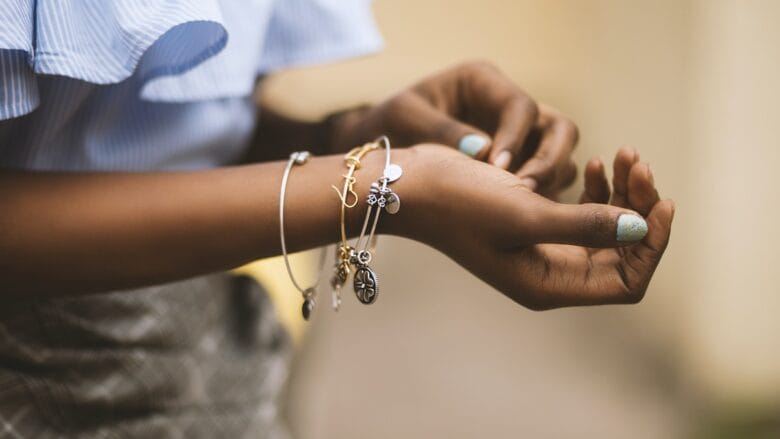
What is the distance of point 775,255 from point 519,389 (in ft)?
2.83

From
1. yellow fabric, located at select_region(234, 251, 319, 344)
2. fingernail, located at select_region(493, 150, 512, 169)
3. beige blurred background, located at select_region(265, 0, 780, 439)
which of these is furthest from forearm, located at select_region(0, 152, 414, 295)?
beige blurred background, located at select_region(265, 0, 780, 439)

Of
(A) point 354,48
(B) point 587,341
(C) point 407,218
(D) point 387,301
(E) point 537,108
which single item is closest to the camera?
(C) point 407,218

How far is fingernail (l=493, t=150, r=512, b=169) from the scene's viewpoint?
0.63 meters

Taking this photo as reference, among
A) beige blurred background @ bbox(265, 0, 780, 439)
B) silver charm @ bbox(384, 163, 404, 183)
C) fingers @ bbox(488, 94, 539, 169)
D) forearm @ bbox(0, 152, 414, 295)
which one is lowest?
beige blurred background @ bbox(265, 0, 780, 439)

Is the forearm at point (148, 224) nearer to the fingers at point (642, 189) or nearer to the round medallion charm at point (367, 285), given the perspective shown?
the round medallion charm at point (367, 285)

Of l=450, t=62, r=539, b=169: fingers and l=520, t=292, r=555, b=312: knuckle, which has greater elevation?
l=450, t=62, r=539, b=169: fingers

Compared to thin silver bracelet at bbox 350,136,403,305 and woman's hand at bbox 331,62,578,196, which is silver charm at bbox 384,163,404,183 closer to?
thin silver bracelet at bbox 350,136,403,305

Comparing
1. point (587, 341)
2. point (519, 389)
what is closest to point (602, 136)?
point (587, 341)

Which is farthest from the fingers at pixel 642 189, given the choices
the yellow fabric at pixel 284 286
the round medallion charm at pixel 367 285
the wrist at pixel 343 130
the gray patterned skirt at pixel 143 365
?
the yellow fabric at pixel 284 286

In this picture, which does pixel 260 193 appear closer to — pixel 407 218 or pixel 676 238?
pixel 407 218

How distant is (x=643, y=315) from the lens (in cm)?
256

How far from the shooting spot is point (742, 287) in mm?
2166

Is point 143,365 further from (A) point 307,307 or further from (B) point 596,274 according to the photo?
(B) point 596,274

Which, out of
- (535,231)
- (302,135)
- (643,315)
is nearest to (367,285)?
(535,231)
